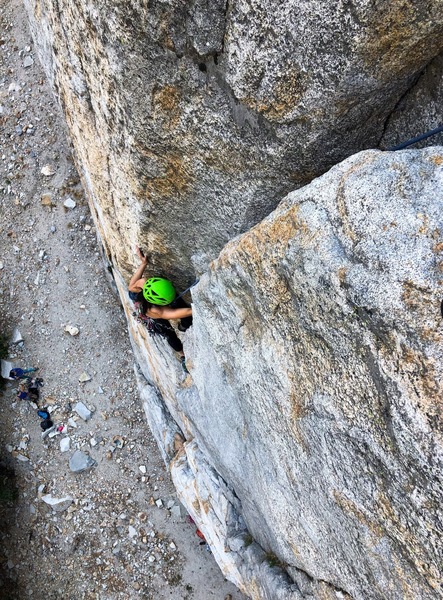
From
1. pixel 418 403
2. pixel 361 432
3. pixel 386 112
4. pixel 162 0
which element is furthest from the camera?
pixel 386 112

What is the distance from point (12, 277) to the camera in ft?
33.0

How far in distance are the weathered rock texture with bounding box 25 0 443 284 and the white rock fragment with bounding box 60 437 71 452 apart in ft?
19.4

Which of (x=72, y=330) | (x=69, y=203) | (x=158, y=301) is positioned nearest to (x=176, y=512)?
(x=72, y=330)

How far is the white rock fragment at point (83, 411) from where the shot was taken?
9.10 m

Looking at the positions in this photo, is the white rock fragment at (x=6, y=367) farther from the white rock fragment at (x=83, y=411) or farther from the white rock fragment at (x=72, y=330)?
the white rock fragment at (x=83, y=411)

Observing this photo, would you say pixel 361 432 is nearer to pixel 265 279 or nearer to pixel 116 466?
pixel 265 279

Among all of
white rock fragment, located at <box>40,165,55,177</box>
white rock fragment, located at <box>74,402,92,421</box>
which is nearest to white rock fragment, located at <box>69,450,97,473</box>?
white rock fragment, located at <box>74,402,92,421</box>

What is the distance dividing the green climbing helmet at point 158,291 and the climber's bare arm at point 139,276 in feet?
0.71

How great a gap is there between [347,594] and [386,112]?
3700mm

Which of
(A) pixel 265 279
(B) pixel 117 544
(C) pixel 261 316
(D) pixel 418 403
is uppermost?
(A) pixel 265 279

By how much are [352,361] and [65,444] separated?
781cm

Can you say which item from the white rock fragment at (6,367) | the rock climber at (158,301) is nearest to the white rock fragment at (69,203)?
the white rock fragment at (6,367)

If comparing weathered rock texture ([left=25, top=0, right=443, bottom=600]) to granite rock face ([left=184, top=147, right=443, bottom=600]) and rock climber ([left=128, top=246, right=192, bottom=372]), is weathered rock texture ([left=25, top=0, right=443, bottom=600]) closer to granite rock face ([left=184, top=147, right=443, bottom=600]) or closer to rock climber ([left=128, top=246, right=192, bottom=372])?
granite rock face ([left=184, top=147, right=443, bottom=600])

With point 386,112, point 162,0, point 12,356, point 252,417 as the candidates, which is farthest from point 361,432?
point 12,356
